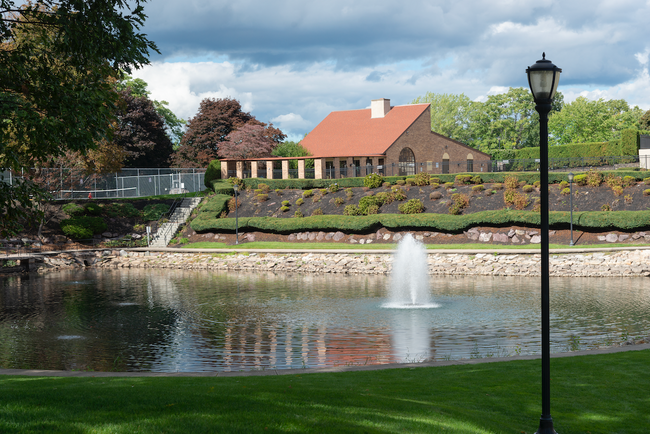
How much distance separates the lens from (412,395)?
Answer: 8586 mm

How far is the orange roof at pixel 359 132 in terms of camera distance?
2288 inches

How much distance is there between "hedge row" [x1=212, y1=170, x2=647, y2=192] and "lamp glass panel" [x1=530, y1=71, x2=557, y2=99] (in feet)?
117

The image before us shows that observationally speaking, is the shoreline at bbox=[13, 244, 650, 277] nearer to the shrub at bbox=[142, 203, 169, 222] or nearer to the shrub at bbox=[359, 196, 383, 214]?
the shrub at bbox=[142, 203, 169, 222]

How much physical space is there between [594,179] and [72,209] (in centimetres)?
3793

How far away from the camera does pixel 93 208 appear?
46.3 metres

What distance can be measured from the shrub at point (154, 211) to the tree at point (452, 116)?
2053 inches

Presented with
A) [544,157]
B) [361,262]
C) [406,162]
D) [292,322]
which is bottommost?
[292,322]

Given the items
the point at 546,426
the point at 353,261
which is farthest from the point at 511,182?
the point at 546,426

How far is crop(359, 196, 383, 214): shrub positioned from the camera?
4250cm

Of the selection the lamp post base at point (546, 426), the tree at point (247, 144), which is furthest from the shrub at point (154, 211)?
the lamp post base at point (546, 426)

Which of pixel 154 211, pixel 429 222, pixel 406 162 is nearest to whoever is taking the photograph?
pixel 429 222

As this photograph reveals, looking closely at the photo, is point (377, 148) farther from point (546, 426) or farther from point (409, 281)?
point (546, 426)

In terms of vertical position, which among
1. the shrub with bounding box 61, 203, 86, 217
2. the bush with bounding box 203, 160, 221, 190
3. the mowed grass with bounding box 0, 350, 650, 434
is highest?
the bush with bounding box 203, 160, 221, 190

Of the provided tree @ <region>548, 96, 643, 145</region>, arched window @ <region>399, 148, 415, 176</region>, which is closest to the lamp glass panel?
arched window @ <region>399, 148, 415, 176</region>
